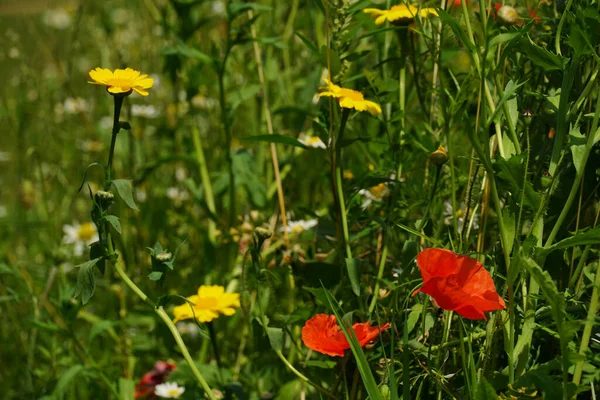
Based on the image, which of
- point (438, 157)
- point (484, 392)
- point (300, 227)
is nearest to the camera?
point (484, 392)

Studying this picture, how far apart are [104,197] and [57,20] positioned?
2.70 meters

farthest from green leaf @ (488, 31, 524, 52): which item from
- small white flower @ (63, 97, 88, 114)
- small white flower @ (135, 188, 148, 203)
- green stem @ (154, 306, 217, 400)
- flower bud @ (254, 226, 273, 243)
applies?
small white flower @ (135, 188, 148, 203)

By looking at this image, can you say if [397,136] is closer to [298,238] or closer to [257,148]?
[298,238]

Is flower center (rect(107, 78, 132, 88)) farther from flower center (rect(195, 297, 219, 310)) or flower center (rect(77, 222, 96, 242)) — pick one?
flower center (rect(77, 222, 96, 242))

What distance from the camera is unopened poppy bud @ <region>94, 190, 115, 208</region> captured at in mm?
922

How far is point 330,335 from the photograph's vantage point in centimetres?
100

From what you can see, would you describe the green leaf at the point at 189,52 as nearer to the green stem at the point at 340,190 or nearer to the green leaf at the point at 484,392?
the green stem at the point at 340,190

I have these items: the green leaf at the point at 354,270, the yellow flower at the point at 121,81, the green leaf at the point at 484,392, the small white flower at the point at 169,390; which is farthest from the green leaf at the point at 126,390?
the green leaf at the point at 484,392

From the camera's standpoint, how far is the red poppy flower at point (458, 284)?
0.82 metres

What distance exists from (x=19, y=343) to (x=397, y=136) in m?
1.02

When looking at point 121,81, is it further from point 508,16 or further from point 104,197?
point 508,16

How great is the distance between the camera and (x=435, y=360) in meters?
1.01

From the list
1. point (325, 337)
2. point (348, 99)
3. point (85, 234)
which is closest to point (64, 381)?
point (325, 337)

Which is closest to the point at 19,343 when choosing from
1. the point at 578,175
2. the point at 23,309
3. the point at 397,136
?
the point at 23,309
